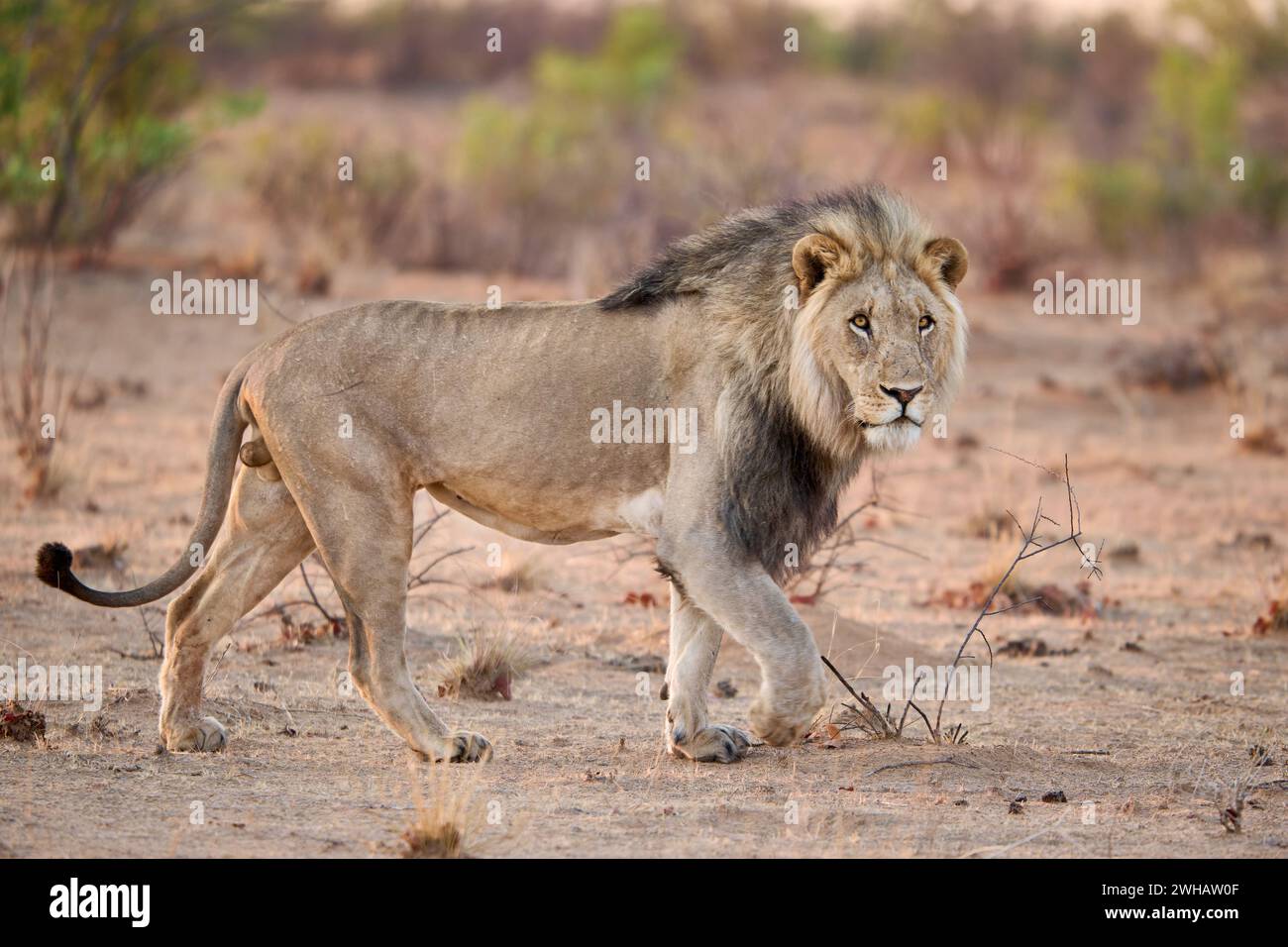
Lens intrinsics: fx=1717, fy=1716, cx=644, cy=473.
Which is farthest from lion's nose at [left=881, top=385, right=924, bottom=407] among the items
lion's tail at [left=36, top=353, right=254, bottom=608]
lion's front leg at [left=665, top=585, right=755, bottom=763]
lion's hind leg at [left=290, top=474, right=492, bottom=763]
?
lion's tail at [left=36, top=353, right=254, bottom=608]

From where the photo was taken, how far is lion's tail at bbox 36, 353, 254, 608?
6.20 metres

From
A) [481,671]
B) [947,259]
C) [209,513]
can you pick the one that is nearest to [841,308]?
[947,259]

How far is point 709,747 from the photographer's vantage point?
6.30m

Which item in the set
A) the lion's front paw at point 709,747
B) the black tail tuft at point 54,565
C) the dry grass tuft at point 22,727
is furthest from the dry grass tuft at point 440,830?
the dry grass tuft at point 22,727

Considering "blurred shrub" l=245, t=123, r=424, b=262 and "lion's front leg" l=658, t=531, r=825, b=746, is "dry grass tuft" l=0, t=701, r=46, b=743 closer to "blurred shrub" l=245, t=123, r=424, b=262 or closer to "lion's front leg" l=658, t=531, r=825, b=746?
"lion's front leg" l=658, t=531, r=825, b=746

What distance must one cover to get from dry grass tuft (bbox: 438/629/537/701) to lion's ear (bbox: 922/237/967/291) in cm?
264

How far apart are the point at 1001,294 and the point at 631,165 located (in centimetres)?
561

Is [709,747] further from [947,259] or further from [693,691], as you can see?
[947,259]

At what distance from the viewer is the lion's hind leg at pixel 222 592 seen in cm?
630

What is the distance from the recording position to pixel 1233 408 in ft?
50.1

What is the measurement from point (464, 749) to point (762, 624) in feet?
4.17
